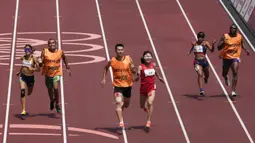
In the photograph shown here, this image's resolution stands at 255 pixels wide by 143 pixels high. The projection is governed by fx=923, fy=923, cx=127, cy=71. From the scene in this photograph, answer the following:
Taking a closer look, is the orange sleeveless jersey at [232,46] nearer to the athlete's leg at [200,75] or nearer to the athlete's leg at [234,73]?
the athlete's leg at [234,73]

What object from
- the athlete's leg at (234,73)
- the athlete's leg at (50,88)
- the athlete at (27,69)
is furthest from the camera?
the athlete's leg at (234,73)

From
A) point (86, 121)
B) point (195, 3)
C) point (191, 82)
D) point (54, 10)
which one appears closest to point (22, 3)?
point (54, 10)

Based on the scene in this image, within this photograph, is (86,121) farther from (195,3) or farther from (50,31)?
(195,3)

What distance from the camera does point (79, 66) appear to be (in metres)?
25.2

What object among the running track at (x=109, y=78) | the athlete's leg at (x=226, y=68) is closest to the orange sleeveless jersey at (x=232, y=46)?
the athlete's leg at (x=226, y=68)

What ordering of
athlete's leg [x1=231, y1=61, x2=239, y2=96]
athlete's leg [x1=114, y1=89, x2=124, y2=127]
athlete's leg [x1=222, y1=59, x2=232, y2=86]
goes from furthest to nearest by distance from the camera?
athlete's leg [x1=222, y1=59, x2=232, y2=86] → athlete's leg [x1=231, y1=61, x2=239, y2=96] → athlete's leg [x1=114, y1=89, x2=124, y2=127]

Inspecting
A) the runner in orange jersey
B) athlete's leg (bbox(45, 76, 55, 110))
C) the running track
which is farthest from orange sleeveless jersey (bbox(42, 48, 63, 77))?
the running track

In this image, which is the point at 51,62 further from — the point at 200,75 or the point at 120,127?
the point at 200,75

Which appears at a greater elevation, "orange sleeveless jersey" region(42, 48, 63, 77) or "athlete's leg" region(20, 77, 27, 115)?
"orange sleeveless jersey" region(42, 48, 63, 77)

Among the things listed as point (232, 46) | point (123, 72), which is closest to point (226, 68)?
point (232, 46)

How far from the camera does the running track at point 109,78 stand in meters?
20.2

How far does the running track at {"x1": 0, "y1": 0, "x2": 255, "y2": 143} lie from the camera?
20.2 metres

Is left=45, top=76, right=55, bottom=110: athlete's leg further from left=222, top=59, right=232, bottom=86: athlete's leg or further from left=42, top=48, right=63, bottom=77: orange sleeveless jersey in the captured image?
left=222, top=59, right=232, bottom=86: athlete's leg

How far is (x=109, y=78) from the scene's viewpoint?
2433 cm
